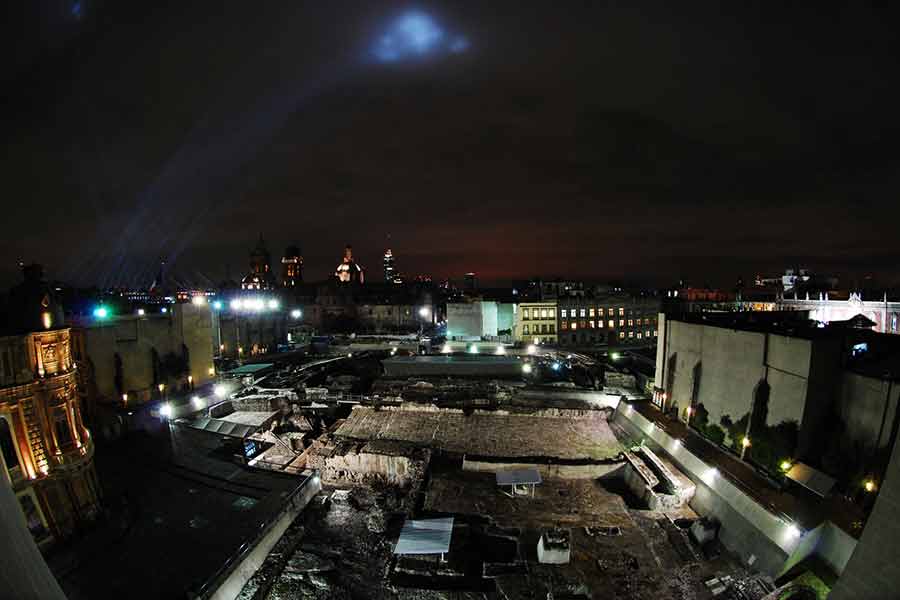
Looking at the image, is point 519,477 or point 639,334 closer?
point 519,477

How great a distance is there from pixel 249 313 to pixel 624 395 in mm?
39797

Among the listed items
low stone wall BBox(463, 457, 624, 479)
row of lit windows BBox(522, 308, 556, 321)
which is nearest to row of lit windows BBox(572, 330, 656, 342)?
row of lit windows BBox(522, 308, 556, 321)

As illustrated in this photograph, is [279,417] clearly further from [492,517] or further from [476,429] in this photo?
[492,517]

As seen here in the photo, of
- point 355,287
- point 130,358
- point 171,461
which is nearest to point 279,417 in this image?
point 171,461

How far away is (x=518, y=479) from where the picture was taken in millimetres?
14406

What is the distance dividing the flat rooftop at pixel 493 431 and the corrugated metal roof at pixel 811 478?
6193mm

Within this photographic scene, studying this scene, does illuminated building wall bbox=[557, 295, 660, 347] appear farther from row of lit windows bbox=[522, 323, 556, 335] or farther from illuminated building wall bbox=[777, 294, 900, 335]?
illuminated building wall bbox=[777, 294, 900, 335]

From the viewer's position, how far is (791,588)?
9.97 m

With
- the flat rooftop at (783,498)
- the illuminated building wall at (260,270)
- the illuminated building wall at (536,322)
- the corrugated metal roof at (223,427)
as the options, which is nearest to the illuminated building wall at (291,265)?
the illuminated building wall at (260,270)

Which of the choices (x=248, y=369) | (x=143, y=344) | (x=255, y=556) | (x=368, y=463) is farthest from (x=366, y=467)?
(x=248, y=369)

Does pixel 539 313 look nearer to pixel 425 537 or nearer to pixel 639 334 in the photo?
pixel 639 334

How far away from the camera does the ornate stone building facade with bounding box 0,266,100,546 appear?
10.9 metres

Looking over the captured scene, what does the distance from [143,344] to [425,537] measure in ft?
80.1

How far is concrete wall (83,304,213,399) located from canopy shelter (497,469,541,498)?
2398 cm
